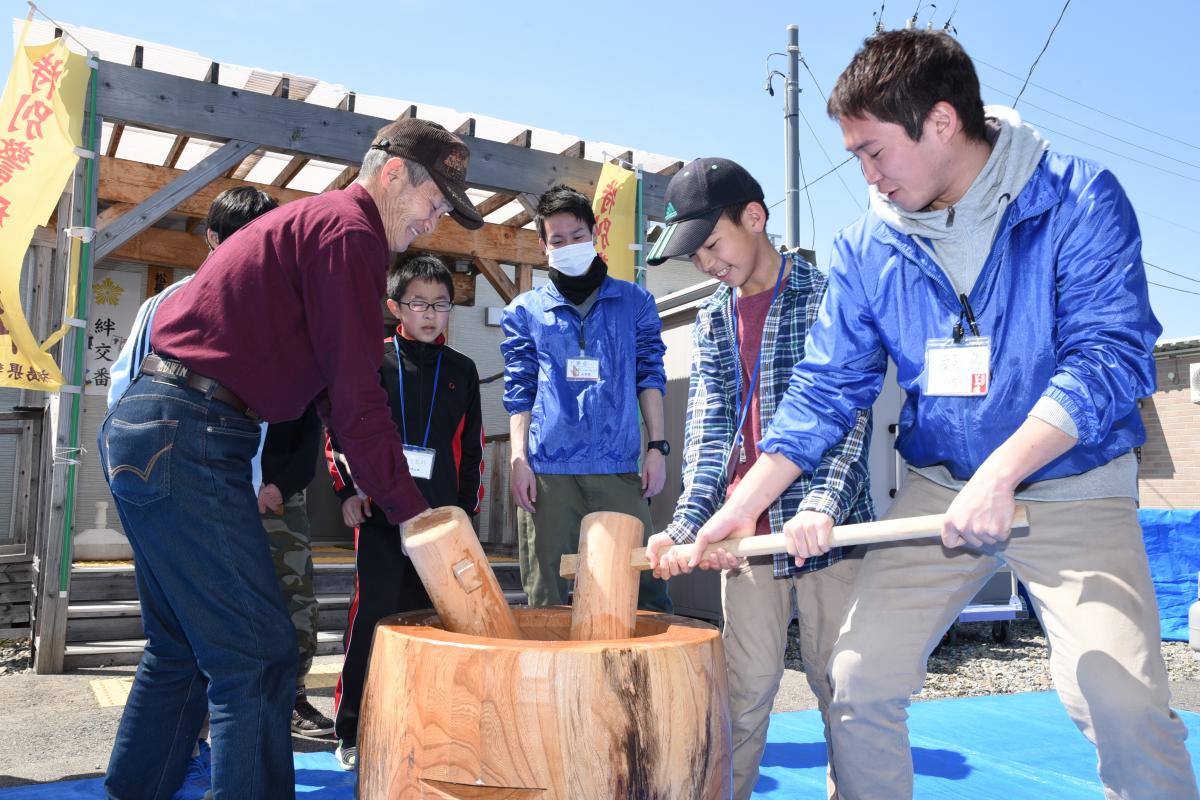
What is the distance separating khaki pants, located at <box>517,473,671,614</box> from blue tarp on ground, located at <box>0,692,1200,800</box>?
65 cm

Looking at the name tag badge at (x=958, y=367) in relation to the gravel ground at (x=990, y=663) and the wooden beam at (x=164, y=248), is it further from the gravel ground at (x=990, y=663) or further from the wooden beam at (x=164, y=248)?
the wooden beam at (x=164, y=248)

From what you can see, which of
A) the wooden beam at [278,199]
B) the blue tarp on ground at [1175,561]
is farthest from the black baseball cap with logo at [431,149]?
the blue tarp on ground at [1175,561]

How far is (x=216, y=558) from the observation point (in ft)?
5.60

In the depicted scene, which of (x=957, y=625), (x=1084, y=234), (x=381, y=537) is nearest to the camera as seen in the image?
(x=1084, y=234)

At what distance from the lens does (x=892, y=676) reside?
4.95ft

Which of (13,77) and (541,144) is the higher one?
(541,144)

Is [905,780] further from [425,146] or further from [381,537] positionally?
[381,537]

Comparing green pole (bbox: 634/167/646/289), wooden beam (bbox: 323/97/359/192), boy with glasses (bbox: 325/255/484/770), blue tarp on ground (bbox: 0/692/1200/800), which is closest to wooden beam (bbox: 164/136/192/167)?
wooden beam (bbox: 323/97/359/192)

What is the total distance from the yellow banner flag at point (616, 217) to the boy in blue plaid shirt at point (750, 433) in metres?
3.24

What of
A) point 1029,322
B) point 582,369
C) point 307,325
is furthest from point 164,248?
point 1029,322

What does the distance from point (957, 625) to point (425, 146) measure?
5.34m

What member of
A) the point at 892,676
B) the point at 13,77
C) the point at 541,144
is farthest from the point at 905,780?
the point at 541,144

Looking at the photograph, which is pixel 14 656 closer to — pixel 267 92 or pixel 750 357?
pixel 267 92

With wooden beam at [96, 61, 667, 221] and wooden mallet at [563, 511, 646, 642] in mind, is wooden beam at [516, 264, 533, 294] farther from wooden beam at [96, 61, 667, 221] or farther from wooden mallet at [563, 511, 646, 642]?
wooden mallet at [563, 511, 646, 642]
